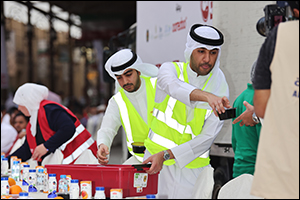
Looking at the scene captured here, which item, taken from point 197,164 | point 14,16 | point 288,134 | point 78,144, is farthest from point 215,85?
point 14,16

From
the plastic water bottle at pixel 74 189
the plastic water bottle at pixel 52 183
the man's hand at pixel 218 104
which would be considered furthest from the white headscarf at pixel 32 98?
the man's hand at pixel 218 104

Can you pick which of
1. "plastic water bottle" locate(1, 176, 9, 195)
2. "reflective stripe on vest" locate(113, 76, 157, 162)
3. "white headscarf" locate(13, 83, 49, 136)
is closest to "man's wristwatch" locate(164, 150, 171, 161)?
"reflective stripe on vest" locate(113, 76, 157, 162)

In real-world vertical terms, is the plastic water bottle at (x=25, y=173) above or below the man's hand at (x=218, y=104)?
below

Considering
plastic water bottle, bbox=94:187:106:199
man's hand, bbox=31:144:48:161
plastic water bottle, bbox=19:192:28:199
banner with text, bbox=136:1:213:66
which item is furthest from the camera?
banner with text, bbox=136:1:213:66

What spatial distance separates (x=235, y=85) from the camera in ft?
14.2

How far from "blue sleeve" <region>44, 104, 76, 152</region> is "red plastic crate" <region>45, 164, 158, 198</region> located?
3.59ft

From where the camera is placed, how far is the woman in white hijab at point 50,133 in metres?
3.58

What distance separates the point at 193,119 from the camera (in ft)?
8.66

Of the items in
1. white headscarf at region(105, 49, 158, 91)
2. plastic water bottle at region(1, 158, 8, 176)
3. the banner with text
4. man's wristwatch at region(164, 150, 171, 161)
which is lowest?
plastic water bottle at region(1, 158, 8, 176)

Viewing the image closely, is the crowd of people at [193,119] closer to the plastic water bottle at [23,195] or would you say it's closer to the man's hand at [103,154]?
the man's hand at [103,154]

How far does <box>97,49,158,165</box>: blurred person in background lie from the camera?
3074 mm

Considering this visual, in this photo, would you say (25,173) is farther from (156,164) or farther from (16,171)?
(156,164)

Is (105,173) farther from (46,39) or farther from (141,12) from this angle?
(46,39)

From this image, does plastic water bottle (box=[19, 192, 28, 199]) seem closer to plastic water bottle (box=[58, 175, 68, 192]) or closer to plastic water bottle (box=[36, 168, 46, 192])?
plastic water bottle (box=[58, 175, 68, 192])
